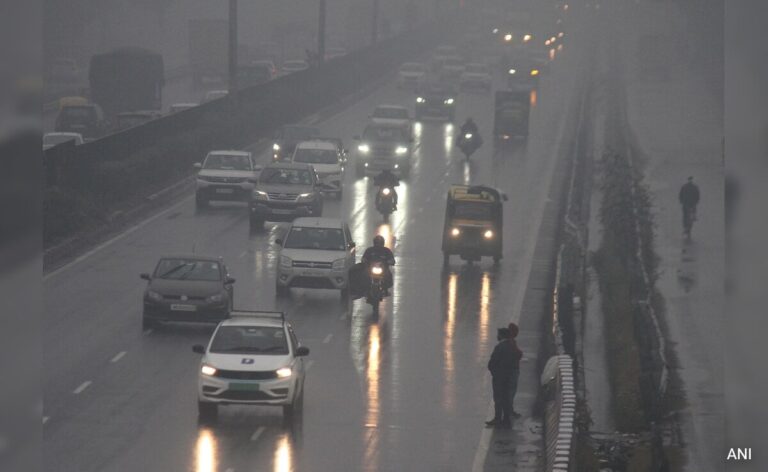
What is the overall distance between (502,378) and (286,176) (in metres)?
24.0

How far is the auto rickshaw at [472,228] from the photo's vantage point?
39.3 metres

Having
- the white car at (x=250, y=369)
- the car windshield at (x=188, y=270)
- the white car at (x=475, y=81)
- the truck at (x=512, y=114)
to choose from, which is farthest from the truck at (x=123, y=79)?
the white car at (x=250, y=369)

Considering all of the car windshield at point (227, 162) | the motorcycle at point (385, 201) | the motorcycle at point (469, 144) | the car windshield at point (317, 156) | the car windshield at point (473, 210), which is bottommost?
the car windshield at point (473, 210)

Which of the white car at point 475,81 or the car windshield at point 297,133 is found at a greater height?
the white car at point 475,81

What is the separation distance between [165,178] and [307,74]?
31066mm

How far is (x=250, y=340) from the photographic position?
70.1 feet

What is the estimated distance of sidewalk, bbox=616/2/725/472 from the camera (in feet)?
85.8

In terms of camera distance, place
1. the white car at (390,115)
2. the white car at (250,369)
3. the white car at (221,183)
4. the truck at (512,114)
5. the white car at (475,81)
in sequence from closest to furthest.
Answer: the white car at (250,369)
the white car at (221,183)
the white car at (390,115)
the truck at (512,114)
the white car at (475,81)

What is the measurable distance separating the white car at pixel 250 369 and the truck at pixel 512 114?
2051 inches

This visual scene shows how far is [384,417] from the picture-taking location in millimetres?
21906

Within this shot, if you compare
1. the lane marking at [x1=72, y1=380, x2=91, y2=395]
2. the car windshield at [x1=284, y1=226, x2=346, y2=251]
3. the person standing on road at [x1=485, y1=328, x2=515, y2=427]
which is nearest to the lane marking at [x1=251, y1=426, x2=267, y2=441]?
the person standing on road at [x1=485, y1=328, x2=515, y2=427]

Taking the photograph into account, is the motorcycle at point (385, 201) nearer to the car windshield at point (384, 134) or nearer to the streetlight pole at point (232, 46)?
the car windshield at point (384, 134)

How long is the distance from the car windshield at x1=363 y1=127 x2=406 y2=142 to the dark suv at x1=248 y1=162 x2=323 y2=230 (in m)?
13.4

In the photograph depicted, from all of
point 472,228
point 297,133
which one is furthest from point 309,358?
point 297,133
